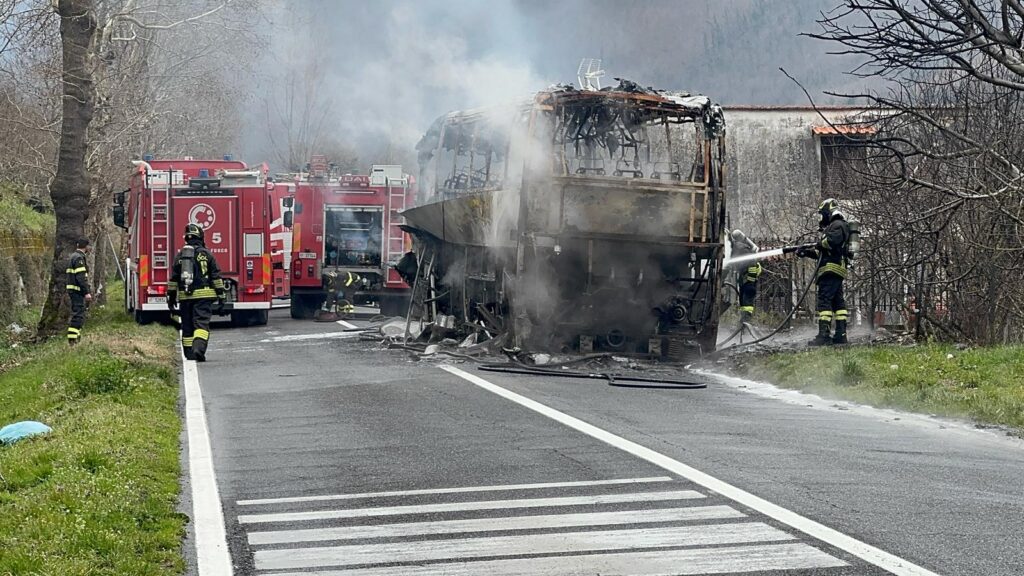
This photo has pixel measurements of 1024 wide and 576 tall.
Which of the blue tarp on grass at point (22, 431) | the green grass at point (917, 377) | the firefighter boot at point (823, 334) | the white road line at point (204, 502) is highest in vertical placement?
the firefighter boot at point (823, 334)

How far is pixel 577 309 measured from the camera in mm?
16000

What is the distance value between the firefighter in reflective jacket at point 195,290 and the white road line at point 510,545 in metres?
10.5

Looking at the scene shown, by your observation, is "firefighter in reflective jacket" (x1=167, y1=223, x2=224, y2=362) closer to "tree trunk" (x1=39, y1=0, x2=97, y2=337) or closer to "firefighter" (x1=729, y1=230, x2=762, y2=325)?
"tree trunk" (x1=39, y1=0, x2=97, y2=337)

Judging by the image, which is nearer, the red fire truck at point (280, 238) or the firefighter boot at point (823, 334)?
the firefighter boot at point (823, 334)

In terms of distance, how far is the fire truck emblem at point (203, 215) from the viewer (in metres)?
24.1

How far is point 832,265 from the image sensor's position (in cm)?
1577

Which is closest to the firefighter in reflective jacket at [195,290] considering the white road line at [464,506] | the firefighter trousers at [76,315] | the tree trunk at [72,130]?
the firefighter trousers at [76,315]

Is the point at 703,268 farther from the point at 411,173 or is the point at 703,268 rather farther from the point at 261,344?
the point at 411,173

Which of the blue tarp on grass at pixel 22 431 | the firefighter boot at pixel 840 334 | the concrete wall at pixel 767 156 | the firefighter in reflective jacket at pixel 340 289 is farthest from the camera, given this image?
the concrete wall at pixel 767 156

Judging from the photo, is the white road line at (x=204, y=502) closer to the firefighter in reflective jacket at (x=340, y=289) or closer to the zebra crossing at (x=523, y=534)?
the zebra crossing at (x=523, y=534)

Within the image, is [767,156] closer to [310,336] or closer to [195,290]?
[310,336]

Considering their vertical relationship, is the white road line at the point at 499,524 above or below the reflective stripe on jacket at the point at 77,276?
below

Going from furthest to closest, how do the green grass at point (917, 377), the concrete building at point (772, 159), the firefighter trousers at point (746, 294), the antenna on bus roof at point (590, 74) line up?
the concrete building at point (772, 159)
the firefighter trousers at point (746, 294)
the antenna on bus roof at point (590, 74)
the green grass at point (917, 377)

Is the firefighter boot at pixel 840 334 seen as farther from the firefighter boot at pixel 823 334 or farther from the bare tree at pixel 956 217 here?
the bare tree at pixel 956 217
